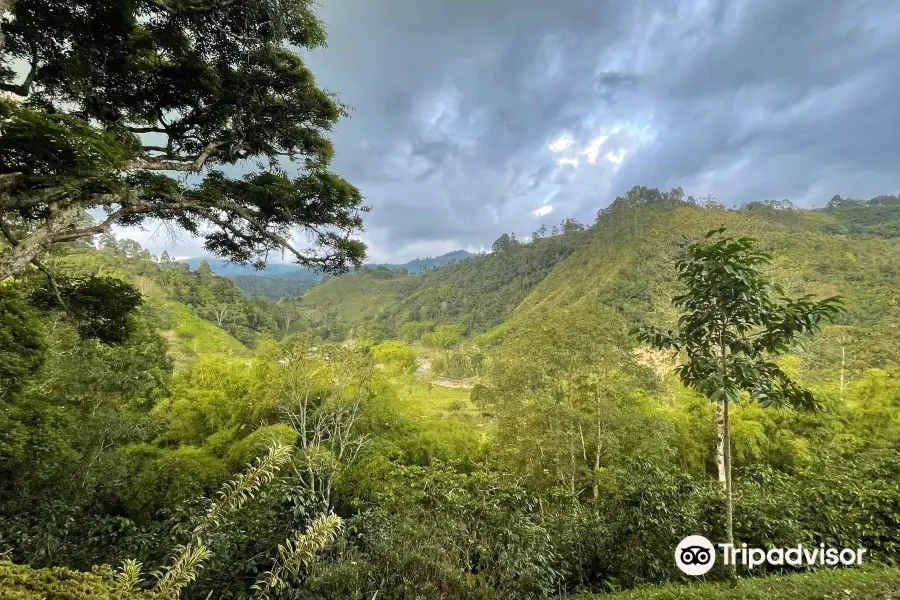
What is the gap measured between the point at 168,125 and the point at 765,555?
28.7 feet

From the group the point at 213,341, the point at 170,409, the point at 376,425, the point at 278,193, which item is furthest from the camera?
the point at 213,341

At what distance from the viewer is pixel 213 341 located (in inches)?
1468

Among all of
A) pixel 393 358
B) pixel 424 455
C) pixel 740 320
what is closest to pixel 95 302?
pixel 740 320

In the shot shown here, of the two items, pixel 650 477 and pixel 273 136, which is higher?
pixel 273 136

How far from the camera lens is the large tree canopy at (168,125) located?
2.97m

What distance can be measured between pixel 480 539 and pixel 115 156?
182 inches

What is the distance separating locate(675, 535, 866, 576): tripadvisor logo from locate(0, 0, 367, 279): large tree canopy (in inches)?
211

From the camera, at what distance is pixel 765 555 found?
402 cm

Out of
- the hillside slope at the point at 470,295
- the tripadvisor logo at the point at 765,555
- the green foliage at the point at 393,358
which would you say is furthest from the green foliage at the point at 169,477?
the hillside slope at the point at 470,295

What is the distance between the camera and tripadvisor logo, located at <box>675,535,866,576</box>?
3725 millimetres

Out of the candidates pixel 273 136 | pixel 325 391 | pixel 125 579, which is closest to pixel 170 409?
pixel 325 391

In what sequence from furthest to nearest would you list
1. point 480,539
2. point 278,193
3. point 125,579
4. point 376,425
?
point 376,425 → point 278,193 → point 480,539 → point 125,579

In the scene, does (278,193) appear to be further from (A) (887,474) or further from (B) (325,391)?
(B) (325,391)

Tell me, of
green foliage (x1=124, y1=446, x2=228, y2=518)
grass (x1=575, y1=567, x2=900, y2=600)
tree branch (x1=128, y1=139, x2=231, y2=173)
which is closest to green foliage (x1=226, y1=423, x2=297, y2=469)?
green foliage (x1=124, y1=446, x2=228, y2=518)
